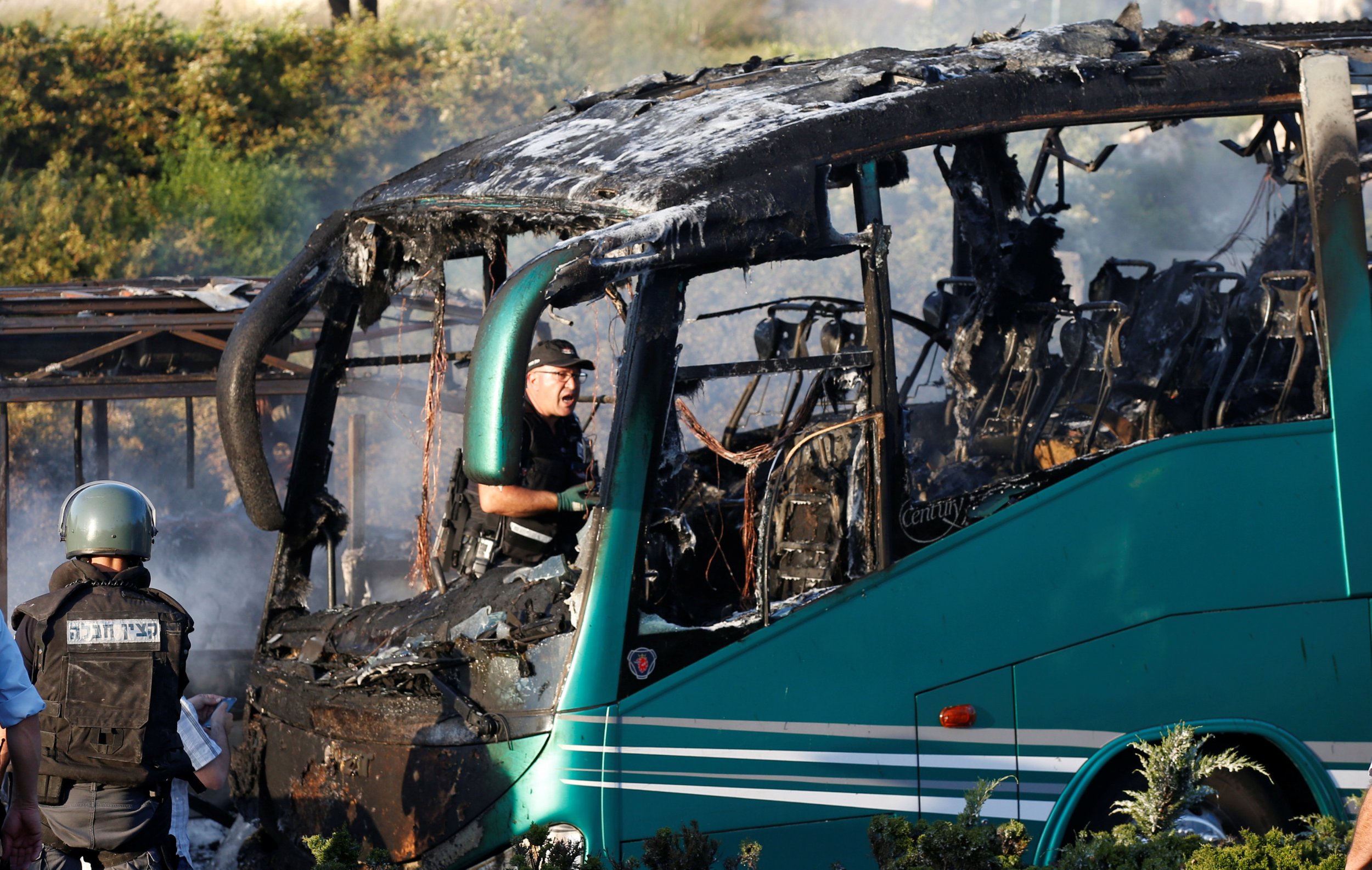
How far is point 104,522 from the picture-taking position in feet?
13.1

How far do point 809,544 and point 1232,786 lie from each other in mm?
1804

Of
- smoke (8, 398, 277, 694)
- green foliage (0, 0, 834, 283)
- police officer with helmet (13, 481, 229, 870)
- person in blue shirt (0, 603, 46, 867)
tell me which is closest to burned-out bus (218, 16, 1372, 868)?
police officer with helmet (13, 481, 229, 870)

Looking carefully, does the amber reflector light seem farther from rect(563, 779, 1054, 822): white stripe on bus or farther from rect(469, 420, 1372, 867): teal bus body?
rect(563, 779, 1054, 822): white stripe on bus

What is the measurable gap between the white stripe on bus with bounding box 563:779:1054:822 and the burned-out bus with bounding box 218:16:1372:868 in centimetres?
1

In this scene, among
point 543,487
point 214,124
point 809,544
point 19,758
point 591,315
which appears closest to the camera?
point 19,758

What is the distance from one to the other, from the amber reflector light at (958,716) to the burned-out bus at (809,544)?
15 mm

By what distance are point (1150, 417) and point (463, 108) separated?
18149 mm

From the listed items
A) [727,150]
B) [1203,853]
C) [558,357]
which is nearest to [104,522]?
[558,357]

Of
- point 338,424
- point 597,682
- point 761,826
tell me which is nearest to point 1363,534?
point 761,826

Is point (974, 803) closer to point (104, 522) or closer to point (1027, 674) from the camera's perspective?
point (1027, 674)

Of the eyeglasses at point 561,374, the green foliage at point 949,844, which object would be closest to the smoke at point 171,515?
the eyeglasses at point 561,374

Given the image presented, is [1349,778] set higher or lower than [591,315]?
lower

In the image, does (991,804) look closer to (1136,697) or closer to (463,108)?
(1136,697)

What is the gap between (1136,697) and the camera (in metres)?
4.77
